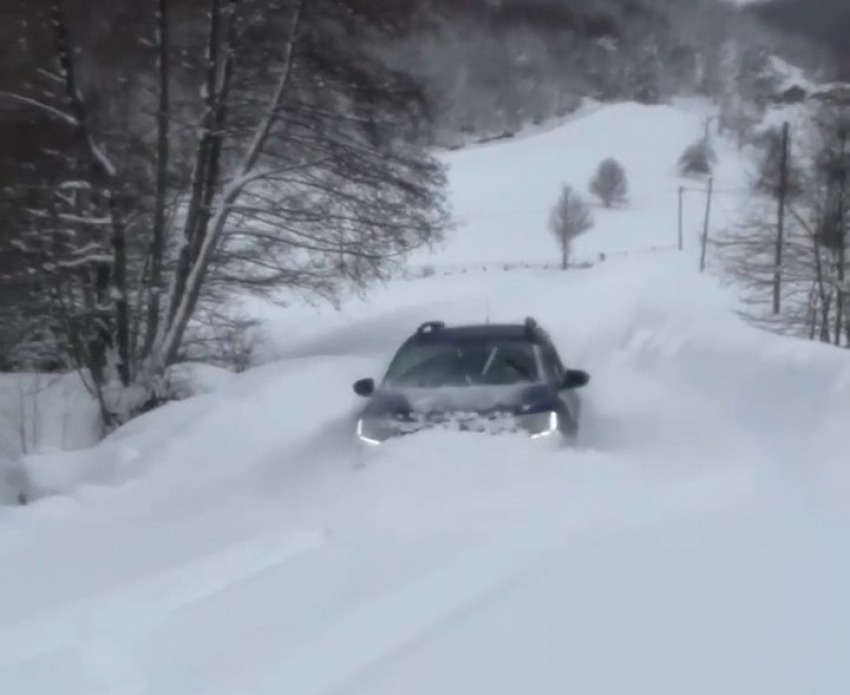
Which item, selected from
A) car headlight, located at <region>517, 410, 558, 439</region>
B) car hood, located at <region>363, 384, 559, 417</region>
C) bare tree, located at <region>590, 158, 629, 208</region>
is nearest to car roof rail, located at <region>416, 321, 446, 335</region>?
car hood, located at <region>363, 384, 559, 417</region>

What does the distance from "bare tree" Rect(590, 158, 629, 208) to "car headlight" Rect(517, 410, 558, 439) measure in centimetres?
5560

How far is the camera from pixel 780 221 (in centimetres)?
3516

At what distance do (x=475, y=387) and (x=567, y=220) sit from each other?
4682 cm

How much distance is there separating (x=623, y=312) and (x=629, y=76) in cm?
5265

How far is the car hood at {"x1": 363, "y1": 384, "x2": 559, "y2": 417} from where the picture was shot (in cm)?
979

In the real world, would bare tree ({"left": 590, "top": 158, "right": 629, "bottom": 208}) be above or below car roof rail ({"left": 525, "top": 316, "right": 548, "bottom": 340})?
above

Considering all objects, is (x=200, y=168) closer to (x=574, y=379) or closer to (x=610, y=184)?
(x=574, y=379)

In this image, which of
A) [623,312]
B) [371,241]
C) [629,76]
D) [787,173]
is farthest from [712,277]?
[629,76]

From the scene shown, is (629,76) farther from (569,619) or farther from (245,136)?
(569,619)

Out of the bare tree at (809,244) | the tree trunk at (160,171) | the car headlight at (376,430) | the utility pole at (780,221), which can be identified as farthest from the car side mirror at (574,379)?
the utility pole at (780,221)

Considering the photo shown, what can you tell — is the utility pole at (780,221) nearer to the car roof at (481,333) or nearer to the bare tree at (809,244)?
the bare tree at (809,244)

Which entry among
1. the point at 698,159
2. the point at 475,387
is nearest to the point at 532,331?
the point at 475,387

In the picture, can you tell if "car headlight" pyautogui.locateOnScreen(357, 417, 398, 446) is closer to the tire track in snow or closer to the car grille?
the car grille

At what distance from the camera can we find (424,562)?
6457 mm
